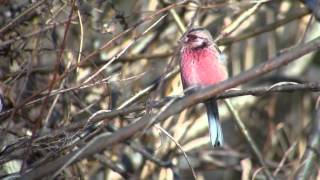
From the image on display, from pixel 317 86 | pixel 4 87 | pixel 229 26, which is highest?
pixel 229 26

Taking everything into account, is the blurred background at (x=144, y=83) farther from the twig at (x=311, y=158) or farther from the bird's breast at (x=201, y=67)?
the bird's breast at (x=201, y=67)

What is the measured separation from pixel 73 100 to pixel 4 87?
2.24 feet

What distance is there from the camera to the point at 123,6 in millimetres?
5969

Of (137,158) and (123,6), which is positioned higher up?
(123,6)

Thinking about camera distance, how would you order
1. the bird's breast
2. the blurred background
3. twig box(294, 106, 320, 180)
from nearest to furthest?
the blurred background, the bird's breast, twig box(294, 106, 320, 180)

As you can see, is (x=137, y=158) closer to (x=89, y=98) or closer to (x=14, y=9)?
(x=89, y=98)

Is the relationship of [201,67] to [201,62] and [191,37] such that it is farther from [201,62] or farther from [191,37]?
[191,37]

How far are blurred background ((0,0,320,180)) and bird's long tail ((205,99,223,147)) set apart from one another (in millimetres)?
281

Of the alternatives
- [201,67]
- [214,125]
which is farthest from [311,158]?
[201,67]

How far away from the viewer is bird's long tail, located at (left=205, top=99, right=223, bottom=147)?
3479 millimetres

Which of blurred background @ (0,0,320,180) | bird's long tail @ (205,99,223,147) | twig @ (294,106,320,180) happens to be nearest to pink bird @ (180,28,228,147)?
bird's long tail @ (205,99,223,147)

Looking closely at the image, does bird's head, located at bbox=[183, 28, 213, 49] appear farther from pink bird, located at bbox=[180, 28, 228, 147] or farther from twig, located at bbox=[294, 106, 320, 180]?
twig, located at bbox=[294, 106, 320, 180]

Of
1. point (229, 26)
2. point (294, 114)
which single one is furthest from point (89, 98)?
point (294, 114)

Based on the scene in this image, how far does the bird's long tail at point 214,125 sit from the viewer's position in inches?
137
